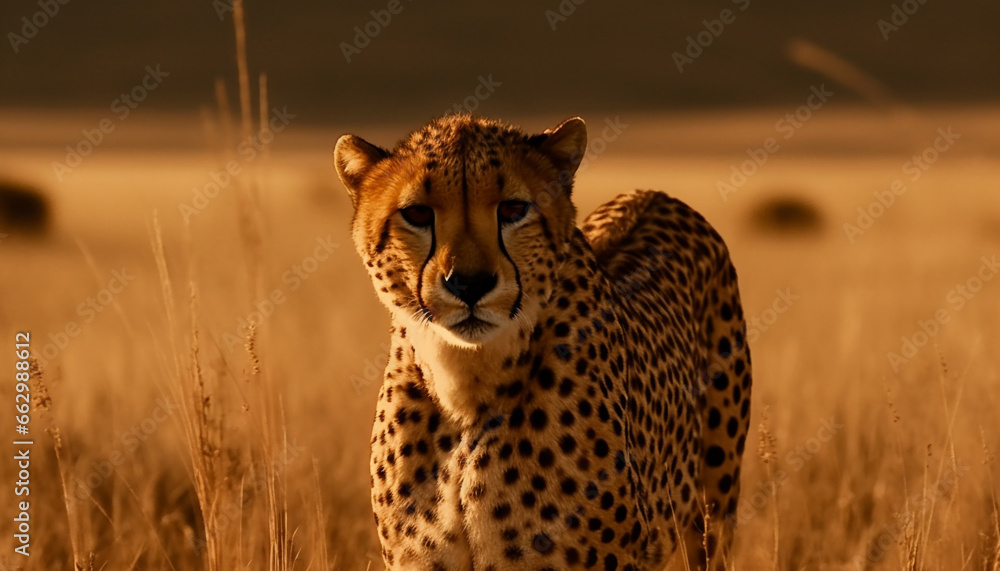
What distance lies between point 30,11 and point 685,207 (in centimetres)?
2836

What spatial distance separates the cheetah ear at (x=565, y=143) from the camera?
2.57 metres

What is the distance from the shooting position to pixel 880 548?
150 inches

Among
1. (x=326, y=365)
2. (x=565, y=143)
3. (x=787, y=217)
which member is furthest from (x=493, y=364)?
→ (x=787, y=217)

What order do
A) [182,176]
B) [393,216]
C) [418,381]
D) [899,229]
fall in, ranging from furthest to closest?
1. [182,176]
2. [899,229]
3. [418,381]
4. [393,216]

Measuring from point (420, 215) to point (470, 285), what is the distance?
0.22 meters

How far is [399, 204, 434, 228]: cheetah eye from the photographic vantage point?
233 cm

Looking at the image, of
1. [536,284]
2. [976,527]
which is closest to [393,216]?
[536,284]

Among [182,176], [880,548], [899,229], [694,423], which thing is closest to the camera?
[694,423]

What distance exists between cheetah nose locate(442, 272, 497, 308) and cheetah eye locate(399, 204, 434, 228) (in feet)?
0.54

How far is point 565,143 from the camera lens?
259 centimetres

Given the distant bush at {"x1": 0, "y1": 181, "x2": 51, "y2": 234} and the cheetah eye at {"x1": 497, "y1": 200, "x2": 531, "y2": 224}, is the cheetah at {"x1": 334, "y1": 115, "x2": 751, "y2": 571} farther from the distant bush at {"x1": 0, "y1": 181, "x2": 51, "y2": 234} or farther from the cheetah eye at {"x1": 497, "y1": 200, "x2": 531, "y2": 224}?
the distant bush at {"x1": 0, "y1": 181, "x2": 51, "y2": 234}

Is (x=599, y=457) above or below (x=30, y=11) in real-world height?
below

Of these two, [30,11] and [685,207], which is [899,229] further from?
[30,11]

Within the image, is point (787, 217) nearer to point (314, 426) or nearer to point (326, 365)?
point (326, 365)
